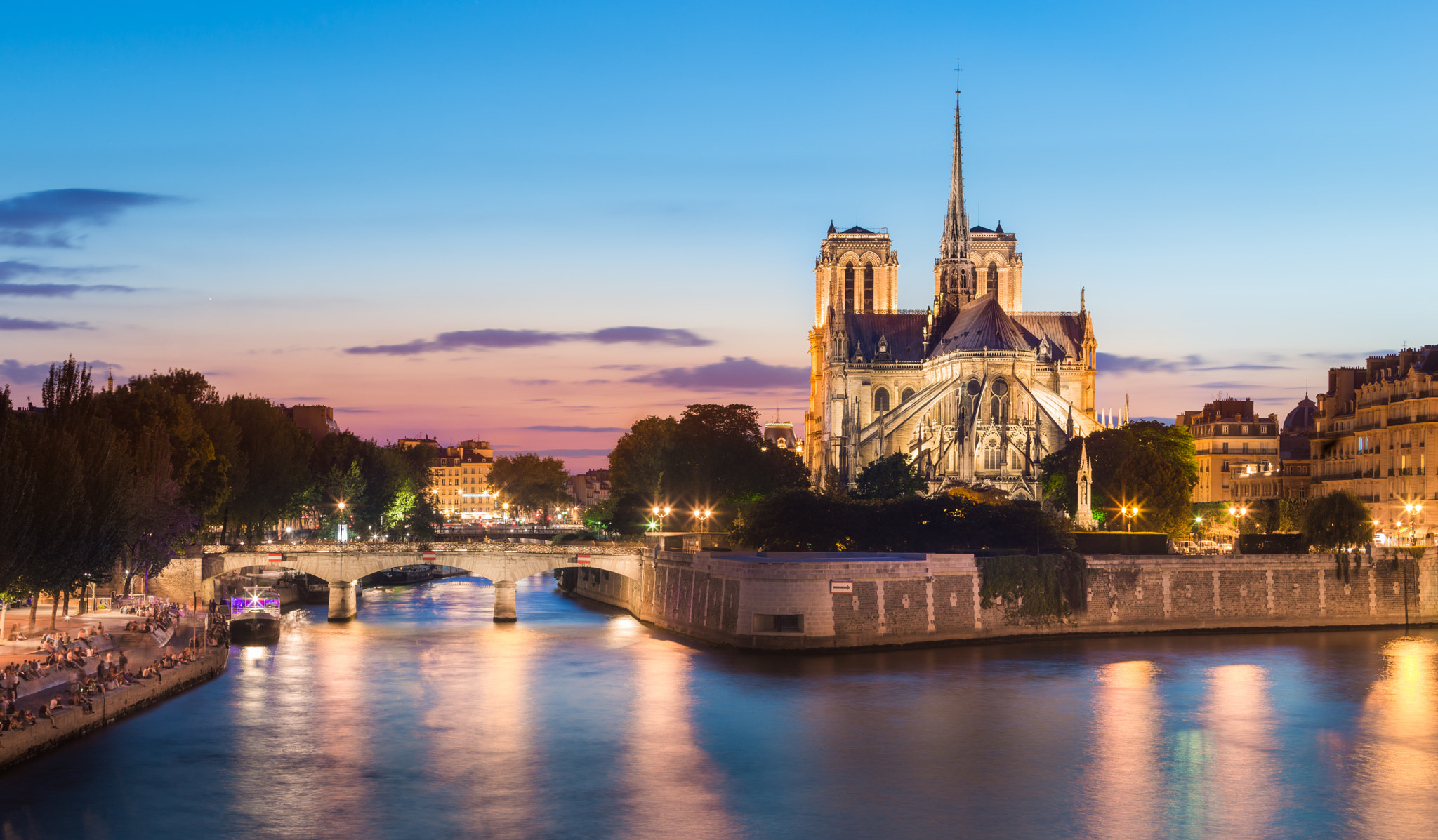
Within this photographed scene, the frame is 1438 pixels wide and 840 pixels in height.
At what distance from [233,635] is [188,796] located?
26.9 m

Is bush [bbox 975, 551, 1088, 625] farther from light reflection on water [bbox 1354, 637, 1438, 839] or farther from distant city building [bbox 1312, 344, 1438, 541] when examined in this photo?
distant city building [bbox 1312, 344, 1438, 541]

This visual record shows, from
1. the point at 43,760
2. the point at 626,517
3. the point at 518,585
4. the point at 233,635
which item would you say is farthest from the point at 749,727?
the point at 518,585

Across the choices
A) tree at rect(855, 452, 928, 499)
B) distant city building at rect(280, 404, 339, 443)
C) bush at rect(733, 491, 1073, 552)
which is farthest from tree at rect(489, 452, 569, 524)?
bush at rect(733, 491, 1073, 552)

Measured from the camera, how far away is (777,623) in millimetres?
50906

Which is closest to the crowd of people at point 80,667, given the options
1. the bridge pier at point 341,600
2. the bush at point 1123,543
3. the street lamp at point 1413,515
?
the bridge pier at point 341,600

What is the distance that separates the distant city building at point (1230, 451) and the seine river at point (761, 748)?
47410 millimetres

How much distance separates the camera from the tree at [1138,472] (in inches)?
3088

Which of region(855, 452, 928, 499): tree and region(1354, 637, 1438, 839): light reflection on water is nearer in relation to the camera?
region(1354, 637, 1438, 839): light reflection on water

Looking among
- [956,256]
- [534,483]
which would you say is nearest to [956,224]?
[956,256]

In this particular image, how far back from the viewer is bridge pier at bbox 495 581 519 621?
65000 millimetres

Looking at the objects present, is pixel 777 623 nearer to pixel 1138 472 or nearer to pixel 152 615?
pixel 152 615

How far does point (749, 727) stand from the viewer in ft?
126

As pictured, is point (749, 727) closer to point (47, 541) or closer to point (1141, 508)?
point (47, 541)

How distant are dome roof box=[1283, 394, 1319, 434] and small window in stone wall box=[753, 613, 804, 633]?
65.0 meters
